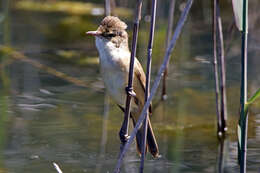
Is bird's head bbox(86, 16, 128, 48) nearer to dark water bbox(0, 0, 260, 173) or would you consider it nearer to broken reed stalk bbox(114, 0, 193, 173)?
broken reed stalk bbox(114, 0, 193, 173)

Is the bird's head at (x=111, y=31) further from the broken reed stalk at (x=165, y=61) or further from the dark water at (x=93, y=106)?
the dark water at (x=93, y=106)

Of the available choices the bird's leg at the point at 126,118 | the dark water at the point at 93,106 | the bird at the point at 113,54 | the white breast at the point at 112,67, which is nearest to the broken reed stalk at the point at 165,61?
the bird's leg at the point at 126,118

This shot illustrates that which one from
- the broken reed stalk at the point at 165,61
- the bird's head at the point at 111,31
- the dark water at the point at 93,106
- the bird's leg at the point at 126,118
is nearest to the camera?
the broken reed stalk at the point at 165,61

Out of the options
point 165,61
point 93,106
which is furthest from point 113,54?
point 93,106

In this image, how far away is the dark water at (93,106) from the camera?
3.76 metres

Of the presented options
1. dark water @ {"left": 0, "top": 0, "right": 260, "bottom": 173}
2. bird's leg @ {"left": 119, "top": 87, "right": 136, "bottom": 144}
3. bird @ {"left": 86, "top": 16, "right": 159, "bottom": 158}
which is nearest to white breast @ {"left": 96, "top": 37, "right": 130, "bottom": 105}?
bird @ {"left": 86, "top": 16, "right": 159, "bottom": 158}

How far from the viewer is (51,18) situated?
8.24 metres

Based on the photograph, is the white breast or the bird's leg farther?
the white breast

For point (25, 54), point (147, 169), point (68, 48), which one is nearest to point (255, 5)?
point (68, 48)

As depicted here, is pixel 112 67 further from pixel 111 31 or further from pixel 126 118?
pixel 126 118

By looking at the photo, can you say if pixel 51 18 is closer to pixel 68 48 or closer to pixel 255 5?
pixel 68 48

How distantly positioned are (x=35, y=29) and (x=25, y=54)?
117 cm

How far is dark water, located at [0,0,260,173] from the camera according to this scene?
376cm

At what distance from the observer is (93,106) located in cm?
498
